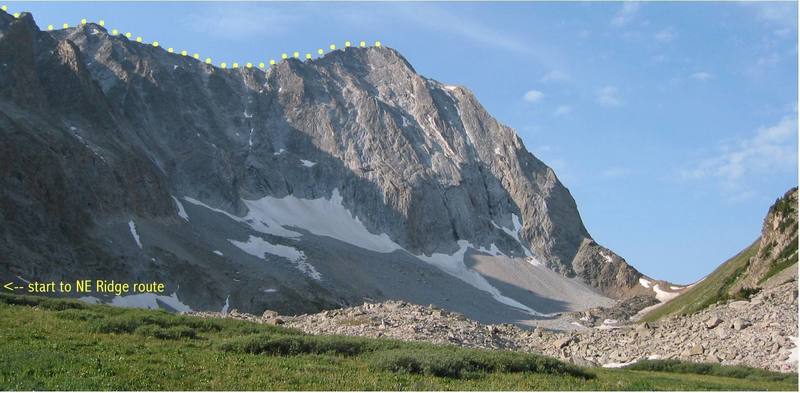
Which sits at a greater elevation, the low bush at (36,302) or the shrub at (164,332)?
the low bush at (36,302)

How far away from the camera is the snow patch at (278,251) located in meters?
164

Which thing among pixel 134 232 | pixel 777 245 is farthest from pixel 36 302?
pixel 134 232

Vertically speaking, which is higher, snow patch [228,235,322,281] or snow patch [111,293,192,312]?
snow patch [228,235,322,281]

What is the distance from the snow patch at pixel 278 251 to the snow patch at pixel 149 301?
40142 mm

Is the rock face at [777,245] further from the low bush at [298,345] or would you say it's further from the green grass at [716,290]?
the low bush at [298,345]

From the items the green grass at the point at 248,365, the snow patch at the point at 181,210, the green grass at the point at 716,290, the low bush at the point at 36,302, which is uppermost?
the snow patch at the point at 181,210

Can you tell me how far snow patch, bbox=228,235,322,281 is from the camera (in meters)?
164

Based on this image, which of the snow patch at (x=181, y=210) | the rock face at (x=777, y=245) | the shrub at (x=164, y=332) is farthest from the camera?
the snow patch at (x=181, y=210)

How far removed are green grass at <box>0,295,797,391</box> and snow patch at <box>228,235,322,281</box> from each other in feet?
416

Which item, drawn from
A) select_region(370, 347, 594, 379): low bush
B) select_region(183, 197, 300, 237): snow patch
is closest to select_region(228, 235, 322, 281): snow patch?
select_region(183, 197, 300, 237): snow patch

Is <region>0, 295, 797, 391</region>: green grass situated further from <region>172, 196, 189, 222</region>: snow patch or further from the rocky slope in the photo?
<region>172, 196, 189, 222</region>: snow patch

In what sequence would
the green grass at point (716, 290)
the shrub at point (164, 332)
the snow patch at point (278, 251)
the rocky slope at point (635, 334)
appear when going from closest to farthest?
the shrub at point (164, 332)
the rocky slope at point (635, 334)
the green grass at point (716, 290)
the snow patch at point (278, 251)

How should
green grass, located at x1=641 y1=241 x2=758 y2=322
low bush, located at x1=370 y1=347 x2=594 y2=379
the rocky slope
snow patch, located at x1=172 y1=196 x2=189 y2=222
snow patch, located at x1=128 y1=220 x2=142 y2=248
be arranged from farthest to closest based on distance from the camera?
snow patch, located at x1=172 y1=196 x2=189 y2=222 → snow patch, located at x1=128 y1=220 x2=142 y2=248 → green grass, located at x1=641 y1=241 x2=758 y2=322 → the rocky slope → low bush, located at x1=370 y1=347 x2=594 y2=379

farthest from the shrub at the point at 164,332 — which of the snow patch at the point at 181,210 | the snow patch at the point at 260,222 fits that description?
the snow patch at the point at 260,222
